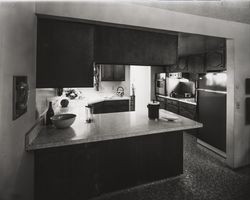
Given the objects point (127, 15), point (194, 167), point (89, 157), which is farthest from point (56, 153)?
point (194, 167)

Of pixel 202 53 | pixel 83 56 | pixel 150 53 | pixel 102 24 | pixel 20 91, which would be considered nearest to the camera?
pixel 20 91

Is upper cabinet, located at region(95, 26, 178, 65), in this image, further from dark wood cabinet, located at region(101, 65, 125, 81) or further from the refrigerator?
dark wood cabinet, located at region(101, 65, 125, 81)

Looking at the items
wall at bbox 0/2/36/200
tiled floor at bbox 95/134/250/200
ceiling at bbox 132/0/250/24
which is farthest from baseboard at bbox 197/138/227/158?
wall at bbox 0/2/36/200

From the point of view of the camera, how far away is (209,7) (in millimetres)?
1931

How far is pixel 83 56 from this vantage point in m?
1.75

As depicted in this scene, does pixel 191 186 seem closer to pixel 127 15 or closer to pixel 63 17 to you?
pixel 127 15

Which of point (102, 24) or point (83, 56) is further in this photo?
point (102, 24)

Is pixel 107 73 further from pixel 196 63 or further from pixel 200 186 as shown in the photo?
pixel 200 186

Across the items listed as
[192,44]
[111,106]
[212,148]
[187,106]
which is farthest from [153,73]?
[212,148]

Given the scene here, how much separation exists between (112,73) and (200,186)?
367 cm

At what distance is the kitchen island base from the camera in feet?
5.54

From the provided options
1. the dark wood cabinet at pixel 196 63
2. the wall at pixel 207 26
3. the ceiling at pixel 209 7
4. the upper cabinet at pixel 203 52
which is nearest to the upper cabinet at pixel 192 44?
the upper cabinet at pixel 203 52

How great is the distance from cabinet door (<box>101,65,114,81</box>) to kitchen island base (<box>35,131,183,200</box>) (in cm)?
301

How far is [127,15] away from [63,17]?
29.7 inches
